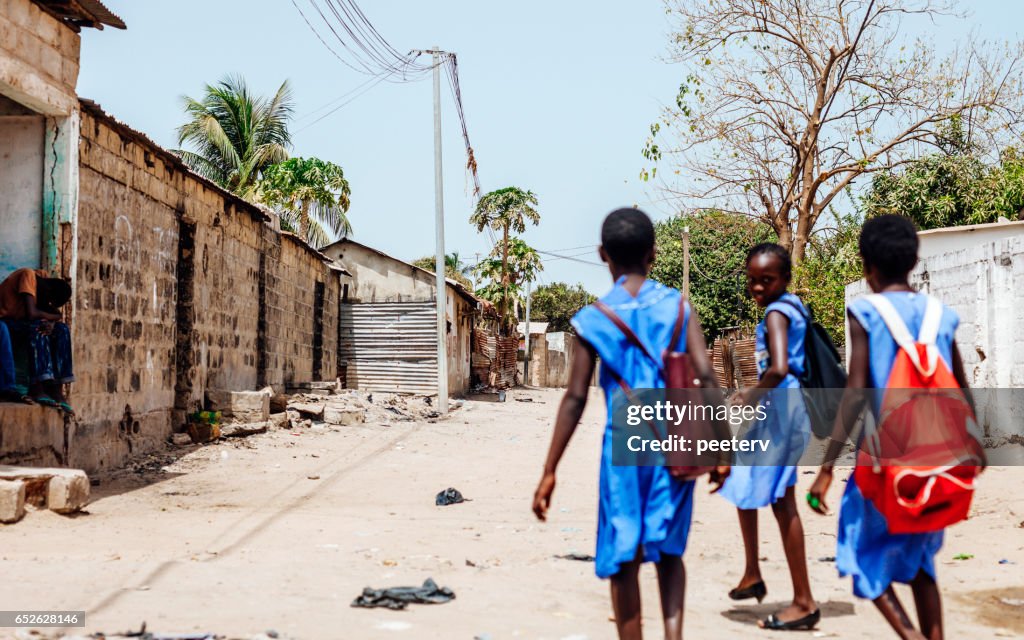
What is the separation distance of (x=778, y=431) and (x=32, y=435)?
6326 mm

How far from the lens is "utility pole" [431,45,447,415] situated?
63.7ft

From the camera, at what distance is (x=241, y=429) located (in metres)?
12.3

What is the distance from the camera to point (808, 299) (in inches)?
759

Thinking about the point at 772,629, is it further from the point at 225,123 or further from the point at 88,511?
the point at 225,123

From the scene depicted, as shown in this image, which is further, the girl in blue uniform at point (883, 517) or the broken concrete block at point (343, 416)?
the broken concrete block at point (343, 416)

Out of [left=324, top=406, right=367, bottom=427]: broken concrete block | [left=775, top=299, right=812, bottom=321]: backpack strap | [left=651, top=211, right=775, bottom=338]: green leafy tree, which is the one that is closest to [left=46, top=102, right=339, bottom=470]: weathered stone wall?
[left=324, top=406, right=367, bottom=427]: broken concrete block

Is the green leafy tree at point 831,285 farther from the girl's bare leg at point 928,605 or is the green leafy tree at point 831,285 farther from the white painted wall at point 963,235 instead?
the girl's bare leg at point 928,605

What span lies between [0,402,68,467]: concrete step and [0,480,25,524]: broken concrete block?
3.60 ft

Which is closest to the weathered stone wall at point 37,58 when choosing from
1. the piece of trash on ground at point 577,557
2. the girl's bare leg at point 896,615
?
the piece of trash on ground at point 577,557

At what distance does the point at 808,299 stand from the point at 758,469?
1585cm

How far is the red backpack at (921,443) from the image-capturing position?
3.00 m

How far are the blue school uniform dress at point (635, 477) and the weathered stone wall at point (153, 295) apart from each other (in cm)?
672

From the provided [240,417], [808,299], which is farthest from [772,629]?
[808,299]

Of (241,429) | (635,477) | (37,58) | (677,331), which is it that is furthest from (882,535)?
(241,429)
